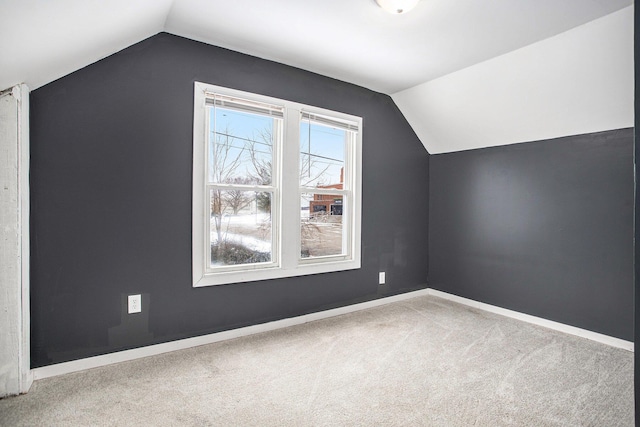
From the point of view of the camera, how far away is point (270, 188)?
3.02m

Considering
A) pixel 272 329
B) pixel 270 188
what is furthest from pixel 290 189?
pixel 272 329

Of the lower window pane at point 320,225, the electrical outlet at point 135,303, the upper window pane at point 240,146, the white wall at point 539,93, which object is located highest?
the white wall at point 539,93

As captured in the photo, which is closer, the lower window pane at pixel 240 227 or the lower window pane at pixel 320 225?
the lower window pane at pixel 240 227

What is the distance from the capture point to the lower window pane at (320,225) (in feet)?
10.8

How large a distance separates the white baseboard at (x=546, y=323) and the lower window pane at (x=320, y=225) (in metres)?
1.52

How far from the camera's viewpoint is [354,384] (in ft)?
6.91

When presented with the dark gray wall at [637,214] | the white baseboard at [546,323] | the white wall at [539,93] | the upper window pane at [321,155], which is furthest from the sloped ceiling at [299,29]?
the white baseboard at [546,323]

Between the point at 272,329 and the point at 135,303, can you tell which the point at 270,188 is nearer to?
the point at 272,329

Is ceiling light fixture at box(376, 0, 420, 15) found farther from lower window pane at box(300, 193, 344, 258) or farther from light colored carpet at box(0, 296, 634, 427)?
light colored carpet at box(0, 296, 634, 427)

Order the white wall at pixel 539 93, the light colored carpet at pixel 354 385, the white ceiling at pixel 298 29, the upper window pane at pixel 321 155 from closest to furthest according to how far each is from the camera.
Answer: the white ceiling at pixel 298 29 → the light colored carpet at pixel 354 385 → the white wall at pixel 539 93 → the upper window pane at pixel 321 155

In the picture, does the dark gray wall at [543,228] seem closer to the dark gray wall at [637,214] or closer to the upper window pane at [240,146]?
the upper window pane at [240,146]

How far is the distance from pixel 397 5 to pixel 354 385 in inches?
90.7

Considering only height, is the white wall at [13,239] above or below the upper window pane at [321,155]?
below

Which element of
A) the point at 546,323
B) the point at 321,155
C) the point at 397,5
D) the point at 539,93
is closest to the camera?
the point at 397,5
